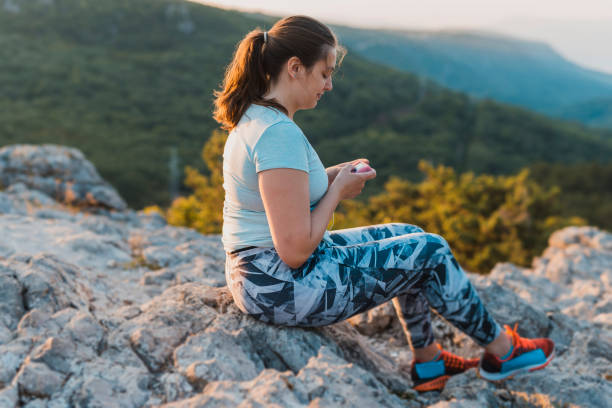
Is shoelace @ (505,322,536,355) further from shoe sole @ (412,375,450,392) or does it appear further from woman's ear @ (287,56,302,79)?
woman's ear @ (287,56,302,79)

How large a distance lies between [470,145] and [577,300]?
66449mm

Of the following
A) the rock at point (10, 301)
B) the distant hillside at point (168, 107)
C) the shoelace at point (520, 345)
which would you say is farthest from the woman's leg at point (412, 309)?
the distant hillside at point (168, 107)

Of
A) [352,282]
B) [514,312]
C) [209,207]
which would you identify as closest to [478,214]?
[209,207]

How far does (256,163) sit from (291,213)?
259 millimetres

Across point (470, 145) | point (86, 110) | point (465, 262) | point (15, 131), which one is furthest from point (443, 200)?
point (470, 145)

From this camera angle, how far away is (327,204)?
222 centimetres

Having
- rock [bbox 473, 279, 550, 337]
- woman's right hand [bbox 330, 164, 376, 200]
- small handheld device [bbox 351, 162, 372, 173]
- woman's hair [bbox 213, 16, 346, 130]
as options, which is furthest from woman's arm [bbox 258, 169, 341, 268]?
rock [bbox 473, 279, 550, 337]

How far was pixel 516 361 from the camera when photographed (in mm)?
2676

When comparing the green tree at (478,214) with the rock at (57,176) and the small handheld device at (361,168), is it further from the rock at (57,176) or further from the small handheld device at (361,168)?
the small handheld device at (361,168)

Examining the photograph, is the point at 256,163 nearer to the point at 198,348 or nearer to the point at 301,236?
the point at 301,236

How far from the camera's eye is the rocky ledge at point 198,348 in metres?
2.08

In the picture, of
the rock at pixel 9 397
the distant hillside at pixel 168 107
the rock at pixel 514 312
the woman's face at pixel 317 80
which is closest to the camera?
the rock at pixel 9 397

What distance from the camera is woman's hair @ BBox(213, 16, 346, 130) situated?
2209 millimetres

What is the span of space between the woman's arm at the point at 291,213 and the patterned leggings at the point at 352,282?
0.66ft
